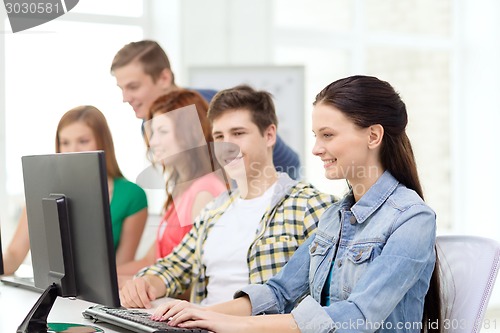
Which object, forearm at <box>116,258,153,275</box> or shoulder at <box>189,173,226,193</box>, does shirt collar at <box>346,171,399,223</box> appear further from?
forearm at <box>116,258,153,275</box>

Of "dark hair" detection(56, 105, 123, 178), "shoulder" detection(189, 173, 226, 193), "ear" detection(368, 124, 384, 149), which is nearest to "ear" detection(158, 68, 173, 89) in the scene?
"dark hair" detection(56, 105, 123, 178)

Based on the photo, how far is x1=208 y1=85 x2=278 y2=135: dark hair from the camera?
2.28 m

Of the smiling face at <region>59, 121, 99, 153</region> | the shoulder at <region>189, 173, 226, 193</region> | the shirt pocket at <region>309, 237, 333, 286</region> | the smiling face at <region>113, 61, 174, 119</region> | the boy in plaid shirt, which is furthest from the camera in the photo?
the smiling face at <region>113, 61, 174, 119</region>


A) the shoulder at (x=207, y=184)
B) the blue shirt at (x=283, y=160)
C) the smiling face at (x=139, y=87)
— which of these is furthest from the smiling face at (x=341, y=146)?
the smiling face at (x=139, y=87)

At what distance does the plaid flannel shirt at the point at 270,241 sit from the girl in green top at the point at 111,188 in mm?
659

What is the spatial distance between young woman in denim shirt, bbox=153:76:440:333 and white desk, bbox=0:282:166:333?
0.98 feet

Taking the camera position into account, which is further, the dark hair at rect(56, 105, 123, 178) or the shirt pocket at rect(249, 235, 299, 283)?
the dark hair at rect(56, 105, 123, 178)

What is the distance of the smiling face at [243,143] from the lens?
2246mm

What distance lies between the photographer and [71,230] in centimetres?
161

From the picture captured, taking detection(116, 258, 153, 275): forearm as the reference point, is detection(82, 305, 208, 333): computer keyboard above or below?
above

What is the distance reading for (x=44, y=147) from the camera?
4.37 meters

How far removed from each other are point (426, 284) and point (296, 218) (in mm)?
623

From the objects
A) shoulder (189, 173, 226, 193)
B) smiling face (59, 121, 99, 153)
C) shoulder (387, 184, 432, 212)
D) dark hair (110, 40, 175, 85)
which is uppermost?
dark hair (110, 40, 175, 85)

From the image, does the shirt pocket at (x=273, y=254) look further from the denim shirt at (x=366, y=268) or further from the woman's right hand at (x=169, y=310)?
the woman's right hand at (x=169, y=310)
